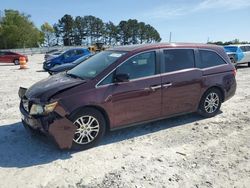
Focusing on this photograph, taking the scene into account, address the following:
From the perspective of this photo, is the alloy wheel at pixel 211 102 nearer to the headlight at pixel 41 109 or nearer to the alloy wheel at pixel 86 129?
the alloy wheel at pixel 86 129

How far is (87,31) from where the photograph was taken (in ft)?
351

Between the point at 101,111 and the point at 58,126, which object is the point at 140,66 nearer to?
the point at 101,111

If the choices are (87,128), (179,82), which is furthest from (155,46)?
(87,128)

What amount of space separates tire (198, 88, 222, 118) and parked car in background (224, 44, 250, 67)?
11.6 m

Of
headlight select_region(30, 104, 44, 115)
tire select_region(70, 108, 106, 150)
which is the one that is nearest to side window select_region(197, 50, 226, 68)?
tire select_region(70, 108, 106, 150)

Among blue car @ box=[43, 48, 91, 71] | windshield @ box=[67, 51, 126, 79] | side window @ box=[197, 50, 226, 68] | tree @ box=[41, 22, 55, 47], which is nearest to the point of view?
windshield @ box=[67, 51, 126, 79]

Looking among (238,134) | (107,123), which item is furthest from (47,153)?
(238,134)

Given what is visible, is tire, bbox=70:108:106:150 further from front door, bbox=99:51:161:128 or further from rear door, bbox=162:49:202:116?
rear door, bbox=162:49:202:116

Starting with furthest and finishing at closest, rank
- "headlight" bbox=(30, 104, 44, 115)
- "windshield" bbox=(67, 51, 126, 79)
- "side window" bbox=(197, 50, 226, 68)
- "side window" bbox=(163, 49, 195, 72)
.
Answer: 1. "side window" bbox=(197, 50, 226, 68)
2. "side window" bbox=(163, 49, 195, 72)
3. "windshield" bbox=(67, 51, 126, 79)
4. "headlight" bbox=(30, 104, 44, 115)

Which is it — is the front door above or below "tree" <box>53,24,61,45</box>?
below

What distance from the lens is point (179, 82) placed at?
19.0 ft

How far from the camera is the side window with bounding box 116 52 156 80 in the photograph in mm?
5252

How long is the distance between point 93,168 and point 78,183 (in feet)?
1.44

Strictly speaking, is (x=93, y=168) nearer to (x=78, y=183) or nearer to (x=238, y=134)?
(x=78, y=183)
